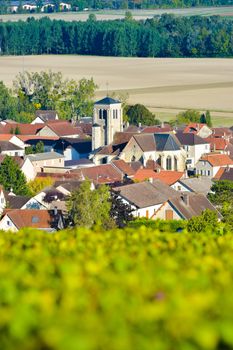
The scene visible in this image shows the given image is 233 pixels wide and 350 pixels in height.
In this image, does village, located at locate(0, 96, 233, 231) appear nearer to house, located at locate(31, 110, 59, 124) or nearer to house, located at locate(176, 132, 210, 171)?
house, located at locate(176, 132, 210, 171)

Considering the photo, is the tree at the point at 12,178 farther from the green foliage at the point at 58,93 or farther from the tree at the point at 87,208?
the green foliage at the point at 58,93

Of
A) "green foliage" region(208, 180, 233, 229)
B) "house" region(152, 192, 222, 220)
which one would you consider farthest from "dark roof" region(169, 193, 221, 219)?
"green foliage" region(208, 180, 233, 229)

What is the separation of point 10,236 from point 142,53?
400 feet

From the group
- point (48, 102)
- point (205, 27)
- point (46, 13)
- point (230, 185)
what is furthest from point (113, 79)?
point (46, 13)

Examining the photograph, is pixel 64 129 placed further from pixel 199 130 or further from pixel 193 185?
pixel 193 185

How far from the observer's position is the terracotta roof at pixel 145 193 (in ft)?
159

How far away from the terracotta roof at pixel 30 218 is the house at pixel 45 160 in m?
17.8

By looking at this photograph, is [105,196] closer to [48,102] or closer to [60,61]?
[48,102]

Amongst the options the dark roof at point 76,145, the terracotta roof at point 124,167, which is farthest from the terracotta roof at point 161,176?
the dark roof at point 76,145

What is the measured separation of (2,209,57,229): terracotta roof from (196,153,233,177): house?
18.2 metres

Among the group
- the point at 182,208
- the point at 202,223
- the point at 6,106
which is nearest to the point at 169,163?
the point at 182,208

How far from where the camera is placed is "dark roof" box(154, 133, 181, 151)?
6456 cm

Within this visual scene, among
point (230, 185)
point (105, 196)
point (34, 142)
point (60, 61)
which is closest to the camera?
point (105, 196)

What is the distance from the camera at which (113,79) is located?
111 metres
